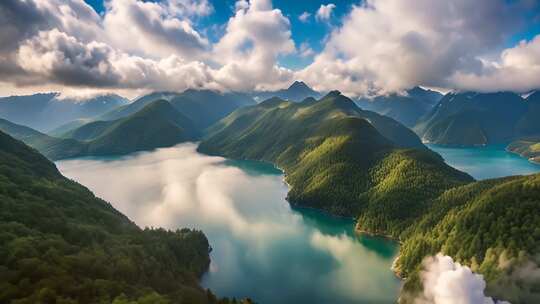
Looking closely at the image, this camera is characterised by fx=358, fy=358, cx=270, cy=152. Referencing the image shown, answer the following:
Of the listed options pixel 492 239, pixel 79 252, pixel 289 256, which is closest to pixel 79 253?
pixel 79 252

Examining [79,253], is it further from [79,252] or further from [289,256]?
[289,256]

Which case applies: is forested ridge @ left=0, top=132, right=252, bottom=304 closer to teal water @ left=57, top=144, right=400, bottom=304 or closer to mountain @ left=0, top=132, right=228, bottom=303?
mountain @ left=0, top=132, right=228, bottom=303

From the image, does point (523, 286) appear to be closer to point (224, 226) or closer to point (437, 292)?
point (437, 292)

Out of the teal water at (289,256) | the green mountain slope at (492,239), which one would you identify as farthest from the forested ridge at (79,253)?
the green mountain slope at (492,239)

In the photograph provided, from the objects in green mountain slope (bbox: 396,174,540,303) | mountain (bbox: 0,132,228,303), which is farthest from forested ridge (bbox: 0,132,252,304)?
green mountain slope (bbox: 396,174,540,303)


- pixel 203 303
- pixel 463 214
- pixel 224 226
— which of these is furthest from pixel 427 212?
pixel 203 303
